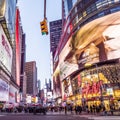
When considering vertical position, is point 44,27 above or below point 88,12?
below

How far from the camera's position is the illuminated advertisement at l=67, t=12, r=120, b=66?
72688mm

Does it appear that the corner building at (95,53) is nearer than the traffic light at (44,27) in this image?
No

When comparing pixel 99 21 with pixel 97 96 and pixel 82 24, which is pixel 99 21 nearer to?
pixel 82 24

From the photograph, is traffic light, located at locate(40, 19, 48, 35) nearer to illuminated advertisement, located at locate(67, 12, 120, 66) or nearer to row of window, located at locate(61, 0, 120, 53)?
illuminated advertisement, located at locate(67, 12, 120, 66)

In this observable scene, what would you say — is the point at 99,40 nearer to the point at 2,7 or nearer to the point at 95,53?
the point at 95,53

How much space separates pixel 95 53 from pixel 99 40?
15.4 ft

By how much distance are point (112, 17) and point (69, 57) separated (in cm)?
2650

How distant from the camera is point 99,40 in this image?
76312 mm

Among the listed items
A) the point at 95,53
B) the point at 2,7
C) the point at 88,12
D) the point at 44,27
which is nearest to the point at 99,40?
the point at 95,53

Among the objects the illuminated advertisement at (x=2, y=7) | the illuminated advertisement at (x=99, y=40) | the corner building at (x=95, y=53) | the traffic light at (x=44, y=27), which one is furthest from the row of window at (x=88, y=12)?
the traffic light at (x=44, y=27)

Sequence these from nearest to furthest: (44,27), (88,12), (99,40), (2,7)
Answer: (44,27) < (99,40) < (88,12) < (2,7)

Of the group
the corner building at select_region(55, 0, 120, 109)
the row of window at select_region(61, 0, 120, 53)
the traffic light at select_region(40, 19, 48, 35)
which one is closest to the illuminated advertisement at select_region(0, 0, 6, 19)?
the row of window at select_region(61, 0, 120, 53)

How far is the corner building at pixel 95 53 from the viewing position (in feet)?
234

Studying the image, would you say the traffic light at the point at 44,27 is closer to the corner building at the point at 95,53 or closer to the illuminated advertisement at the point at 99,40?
the corner building at the point at 95,53
